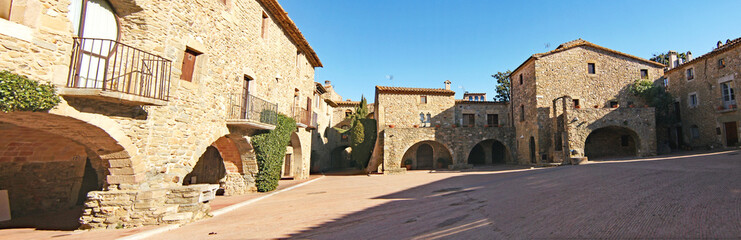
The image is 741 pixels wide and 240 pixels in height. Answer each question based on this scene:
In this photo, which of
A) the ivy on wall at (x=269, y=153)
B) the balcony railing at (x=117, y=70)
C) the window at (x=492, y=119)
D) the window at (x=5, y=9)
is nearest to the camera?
the window at (x=5, y=9)

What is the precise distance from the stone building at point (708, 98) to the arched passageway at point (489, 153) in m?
12.9

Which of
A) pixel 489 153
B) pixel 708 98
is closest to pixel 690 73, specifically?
pixel 708 98

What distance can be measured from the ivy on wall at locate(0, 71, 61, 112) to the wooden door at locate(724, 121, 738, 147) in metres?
33.2

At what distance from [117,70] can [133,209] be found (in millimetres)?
3544

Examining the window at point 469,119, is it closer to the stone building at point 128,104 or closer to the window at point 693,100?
the window at point 693,100

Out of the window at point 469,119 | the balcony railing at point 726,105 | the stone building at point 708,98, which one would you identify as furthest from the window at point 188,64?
the balcony railing at point 726,105

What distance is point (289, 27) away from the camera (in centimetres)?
1612

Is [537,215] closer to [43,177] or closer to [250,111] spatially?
[250,111]

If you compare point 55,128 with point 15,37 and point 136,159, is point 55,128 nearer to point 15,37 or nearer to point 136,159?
point 136,159

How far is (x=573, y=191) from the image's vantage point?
738 centimetres

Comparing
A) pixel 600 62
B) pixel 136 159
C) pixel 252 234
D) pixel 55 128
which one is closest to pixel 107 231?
pixel 136 159

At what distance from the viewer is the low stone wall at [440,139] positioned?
24.7 m

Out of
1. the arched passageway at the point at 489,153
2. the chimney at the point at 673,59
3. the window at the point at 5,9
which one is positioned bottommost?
the arched passageway at the point at 489,153

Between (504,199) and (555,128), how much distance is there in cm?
1707
